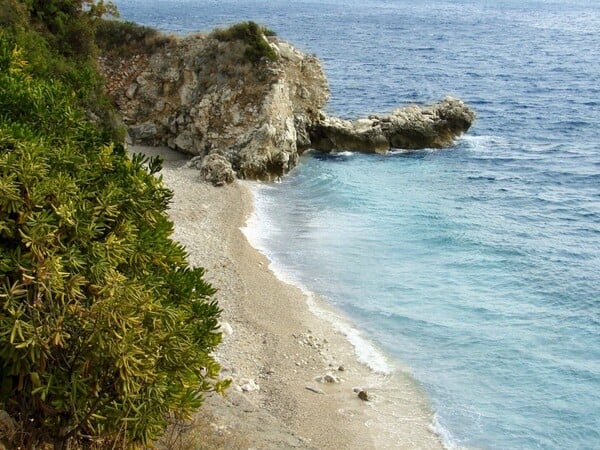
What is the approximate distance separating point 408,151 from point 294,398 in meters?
28.5

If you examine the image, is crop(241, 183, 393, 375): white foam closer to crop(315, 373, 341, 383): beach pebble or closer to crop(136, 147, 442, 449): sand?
crop(136, 147, 442, 449): sand

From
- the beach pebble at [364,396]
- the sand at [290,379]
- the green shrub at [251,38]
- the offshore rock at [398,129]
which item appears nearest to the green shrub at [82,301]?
the sand at [290,379]

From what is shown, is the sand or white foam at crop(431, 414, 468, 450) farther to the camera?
white foam at crop(431, 414, 468, 450)

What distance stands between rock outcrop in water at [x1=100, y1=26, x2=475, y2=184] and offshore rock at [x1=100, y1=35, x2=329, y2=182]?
52 mm

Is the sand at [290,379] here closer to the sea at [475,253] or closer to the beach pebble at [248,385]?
the beach pebble at [248,385]

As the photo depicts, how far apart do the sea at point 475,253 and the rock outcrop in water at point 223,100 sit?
2.03 metres

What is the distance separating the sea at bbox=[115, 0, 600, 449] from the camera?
58.1ft

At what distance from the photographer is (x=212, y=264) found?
76.2ft

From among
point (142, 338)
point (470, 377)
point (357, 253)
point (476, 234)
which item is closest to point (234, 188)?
point (357, 253)

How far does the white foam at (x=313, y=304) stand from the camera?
738 inches

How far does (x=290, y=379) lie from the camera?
56.5 ft

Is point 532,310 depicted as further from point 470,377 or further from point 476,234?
point 476,234

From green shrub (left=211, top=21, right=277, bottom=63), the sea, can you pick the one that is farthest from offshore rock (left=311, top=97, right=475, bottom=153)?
green shrub (left=211, top=21, right=277, bottom=63)

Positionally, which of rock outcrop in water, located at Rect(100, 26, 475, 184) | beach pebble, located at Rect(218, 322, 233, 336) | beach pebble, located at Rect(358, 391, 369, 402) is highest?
rock outcrop in water, located at Rect(100, 26, 475, 184)
